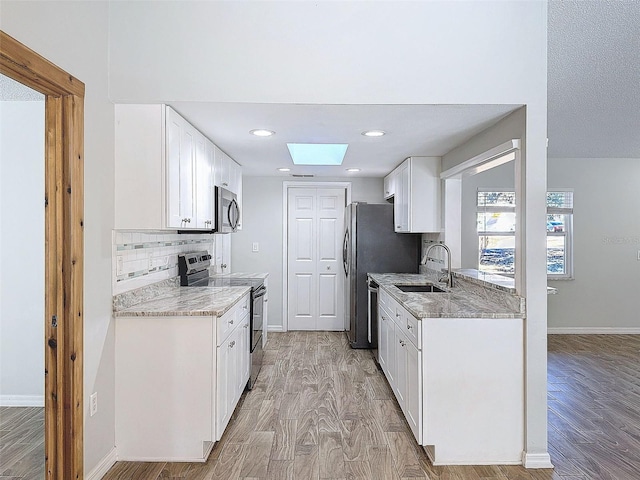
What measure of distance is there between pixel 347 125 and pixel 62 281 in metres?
1.94

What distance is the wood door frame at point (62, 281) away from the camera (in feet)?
6.53

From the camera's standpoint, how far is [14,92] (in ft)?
8.77

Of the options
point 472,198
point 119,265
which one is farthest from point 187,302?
point 472,198

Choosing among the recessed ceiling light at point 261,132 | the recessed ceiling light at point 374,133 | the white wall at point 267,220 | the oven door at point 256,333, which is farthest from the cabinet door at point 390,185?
the recessed ceiling light at point 261,132

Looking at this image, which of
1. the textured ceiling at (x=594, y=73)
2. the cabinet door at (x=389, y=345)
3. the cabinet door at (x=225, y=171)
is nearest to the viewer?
the textured ceiling at (x=594, y=73)

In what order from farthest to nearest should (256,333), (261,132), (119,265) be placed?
1. (256,333)
2. (261,132)
3. (119,265)

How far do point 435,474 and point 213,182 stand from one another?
259 cm

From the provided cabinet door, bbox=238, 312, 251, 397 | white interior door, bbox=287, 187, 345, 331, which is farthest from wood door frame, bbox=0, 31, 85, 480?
white interior door, bbox=287, 187, 345, 331

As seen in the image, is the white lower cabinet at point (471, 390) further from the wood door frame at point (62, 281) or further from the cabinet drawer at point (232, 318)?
the wood door frame at point (62, 281)

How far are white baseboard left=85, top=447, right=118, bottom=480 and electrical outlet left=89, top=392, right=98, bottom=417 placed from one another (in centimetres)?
29

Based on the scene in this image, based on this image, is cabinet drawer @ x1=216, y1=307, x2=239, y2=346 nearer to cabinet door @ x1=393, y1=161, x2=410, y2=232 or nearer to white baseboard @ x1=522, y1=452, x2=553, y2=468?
white baseboard @ x1=522, y1=452, x2=553, y2=468

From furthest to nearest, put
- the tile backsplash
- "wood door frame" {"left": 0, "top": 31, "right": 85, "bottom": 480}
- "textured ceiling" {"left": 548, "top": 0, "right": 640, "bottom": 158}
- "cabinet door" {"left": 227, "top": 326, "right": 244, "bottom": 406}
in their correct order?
"cabinet door" {"left": 227, "top": 326, "right": 244, "bottom": 406}
the tile backsplash
"textured ceiling" {"left": 548, "top": 0, "right": 640, "bottom": 158}
"wood door frame" {"left": 0, "top": 31, "right": 85, "bottom": 480}

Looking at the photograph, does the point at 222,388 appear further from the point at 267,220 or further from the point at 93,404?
the point at 267,220

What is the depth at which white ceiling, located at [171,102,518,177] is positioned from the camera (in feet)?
8.33
